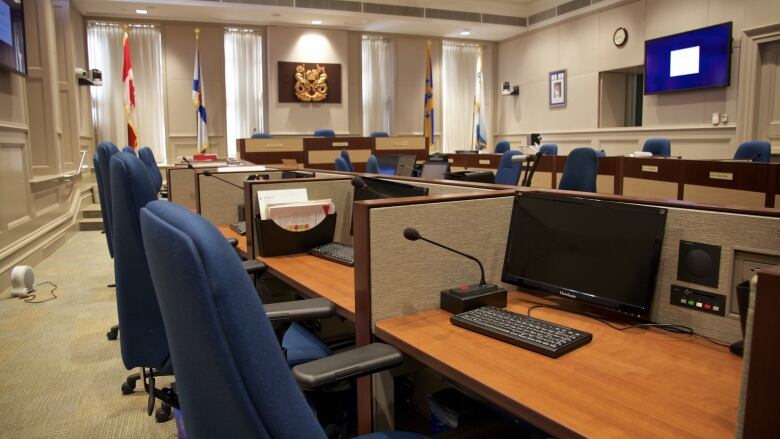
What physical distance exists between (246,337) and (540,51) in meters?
10.8

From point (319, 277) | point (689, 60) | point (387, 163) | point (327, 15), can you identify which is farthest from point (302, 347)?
point (327, 15)

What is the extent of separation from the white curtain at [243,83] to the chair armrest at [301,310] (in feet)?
28.3

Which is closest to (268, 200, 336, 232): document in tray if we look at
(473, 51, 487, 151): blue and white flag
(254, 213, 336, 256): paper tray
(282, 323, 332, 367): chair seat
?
(254, 213, 336, 256): paper tray

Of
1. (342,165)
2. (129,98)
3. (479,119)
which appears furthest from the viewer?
(479,119)

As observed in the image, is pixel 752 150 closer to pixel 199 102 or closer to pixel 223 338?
pixel 223 338

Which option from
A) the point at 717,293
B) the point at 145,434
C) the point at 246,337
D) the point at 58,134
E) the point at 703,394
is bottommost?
the point at 145,434

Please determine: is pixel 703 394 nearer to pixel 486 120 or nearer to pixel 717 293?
pixel 717 293

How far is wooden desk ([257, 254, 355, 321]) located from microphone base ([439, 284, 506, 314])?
272 millimetres

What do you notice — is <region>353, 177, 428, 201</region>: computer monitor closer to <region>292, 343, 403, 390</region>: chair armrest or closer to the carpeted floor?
<region>292, 343, 403, 390</region>: chair armrest

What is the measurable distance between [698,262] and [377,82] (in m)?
9.87

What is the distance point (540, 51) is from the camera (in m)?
10.5

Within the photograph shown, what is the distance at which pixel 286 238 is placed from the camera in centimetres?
245

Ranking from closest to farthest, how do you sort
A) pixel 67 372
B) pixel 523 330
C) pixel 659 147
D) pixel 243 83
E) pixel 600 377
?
pixel 600 377
pixel 523 330
pixel 67 372
pixel 659 147
pixel 243 83

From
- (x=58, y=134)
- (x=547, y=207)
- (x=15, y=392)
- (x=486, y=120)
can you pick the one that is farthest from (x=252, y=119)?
(x=547, y=207)
